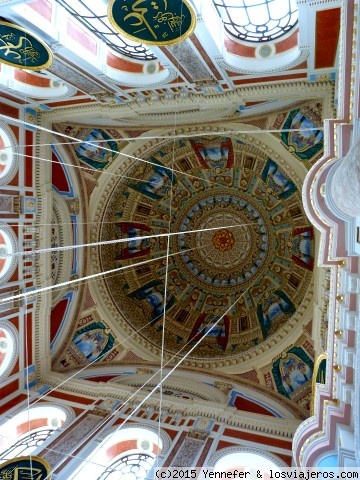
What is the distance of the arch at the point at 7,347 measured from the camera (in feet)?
31.5

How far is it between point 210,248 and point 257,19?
350 inches

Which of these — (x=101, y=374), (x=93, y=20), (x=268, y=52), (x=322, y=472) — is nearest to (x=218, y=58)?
(x=268, y=52)

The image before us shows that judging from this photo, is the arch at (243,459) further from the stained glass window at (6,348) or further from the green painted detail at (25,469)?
the stained glass window at (6,348)

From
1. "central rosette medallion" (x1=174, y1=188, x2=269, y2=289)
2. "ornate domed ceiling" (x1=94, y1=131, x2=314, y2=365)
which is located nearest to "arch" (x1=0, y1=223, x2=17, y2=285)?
"ornate domed ceiling" (x1=94, y1=131, x2=314, y2=365)

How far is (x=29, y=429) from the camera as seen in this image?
819 centimetres

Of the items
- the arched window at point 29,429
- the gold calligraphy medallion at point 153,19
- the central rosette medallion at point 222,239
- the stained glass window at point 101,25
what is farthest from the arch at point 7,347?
the gold calligraphy medallion at point 153,19

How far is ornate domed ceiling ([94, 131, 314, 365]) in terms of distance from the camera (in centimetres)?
1220

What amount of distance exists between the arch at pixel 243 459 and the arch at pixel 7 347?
5.40 m

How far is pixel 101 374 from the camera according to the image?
11062 mm

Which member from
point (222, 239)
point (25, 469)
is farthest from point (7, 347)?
point (222, 239)

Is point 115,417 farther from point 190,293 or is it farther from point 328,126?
point 328,126

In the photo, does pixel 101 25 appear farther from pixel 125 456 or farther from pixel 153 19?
pixel 125 456

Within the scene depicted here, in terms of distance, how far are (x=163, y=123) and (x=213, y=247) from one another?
19.6ft

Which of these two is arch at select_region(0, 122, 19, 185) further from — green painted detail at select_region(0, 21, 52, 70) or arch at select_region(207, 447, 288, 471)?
arch at select_region(207, 447, 288, 471)
